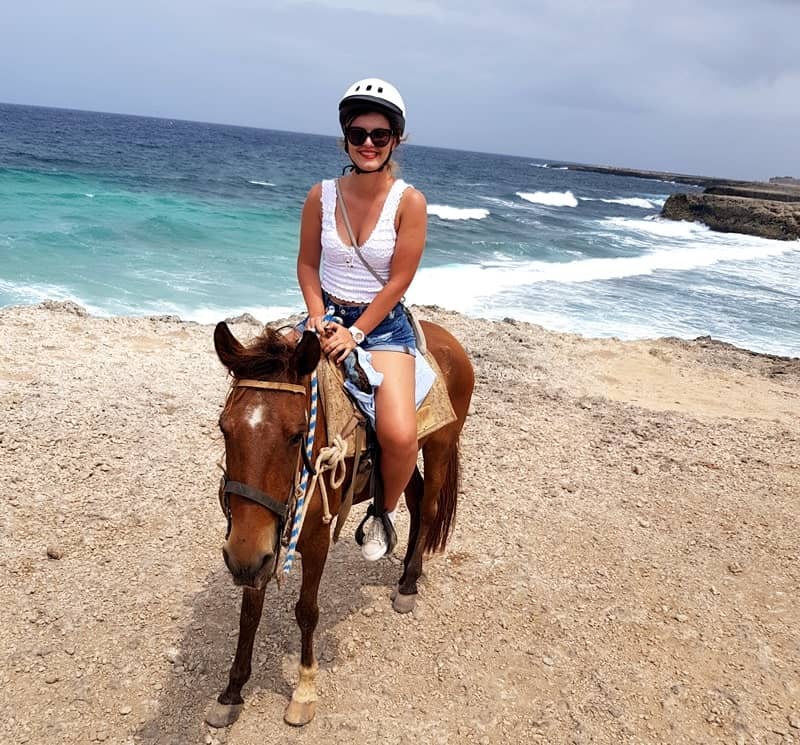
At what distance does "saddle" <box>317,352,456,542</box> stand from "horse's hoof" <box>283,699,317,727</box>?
0.86 metres

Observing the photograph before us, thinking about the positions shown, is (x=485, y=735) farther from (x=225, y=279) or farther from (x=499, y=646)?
(x=225, y=279)

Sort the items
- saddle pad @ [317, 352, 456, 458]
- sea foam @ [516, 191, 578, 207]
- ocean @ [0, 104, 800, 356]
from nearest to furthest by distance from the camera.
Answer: saddle pad @ [317, 352, 456, 458] → ocean @ [0, 104, 800, 356] → sea foam @ [516, 191, 578, 207]

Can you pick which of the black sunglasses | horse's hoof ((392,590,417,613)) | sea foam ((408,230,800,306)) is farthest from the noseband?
sea foam ((408,230,800,306))

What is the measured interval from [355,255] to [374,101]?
0.69 metres

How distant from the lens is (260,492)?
211 centimetres

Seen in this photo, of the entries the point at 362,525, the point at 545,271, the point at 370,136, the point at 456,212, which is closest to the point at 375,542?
the point at 362,525

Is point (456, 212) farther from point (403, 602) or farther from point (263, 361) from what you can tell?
point (263, 361)

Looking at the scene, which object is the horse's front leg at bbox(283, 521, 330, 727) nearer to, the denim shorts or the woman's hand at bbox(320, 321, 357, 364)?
the woman's hand at bbox(320, 321, 357, 364)

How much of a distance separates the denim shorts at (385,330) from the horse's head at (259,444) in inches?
32.1

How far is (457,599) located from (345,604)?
73cm

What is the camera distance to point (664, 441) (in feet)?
20.2

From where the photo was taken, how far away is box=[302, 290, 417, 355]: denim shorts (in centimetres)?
307

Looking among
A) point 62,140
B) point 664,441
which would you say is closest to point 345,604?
point 664,441

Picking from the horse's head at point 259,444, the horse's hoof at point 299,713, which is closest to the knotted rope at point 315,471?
the horse's head at point 259,444
